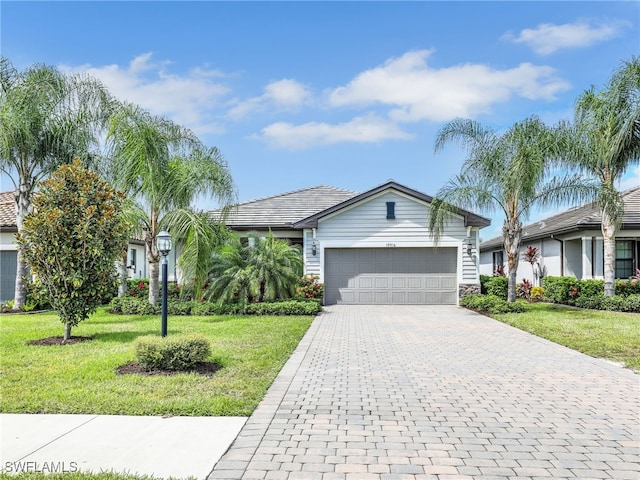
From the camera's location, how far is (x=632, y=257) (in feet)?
58.9

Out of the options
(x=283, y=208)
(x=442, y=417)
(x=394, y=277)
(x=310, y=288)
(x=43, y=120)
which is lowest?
(x=442, y=417)

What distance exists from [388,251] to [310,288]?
352cm

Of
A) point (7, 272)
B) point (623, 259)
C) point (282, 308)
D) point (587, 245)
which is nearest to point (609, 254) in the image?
point (587, 245)

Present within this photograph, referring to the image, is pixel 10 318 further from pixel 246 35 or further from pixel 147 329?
pixel 246 35

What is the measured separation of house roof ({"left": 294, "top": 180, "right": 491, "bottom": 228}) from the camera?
55.6 feet

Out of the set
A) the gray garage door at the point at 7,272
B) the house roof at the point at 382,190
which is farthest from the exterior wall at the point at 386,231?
the gray garage door at the point at 7,272

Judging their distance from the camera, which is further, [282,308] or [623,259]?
[623,259]

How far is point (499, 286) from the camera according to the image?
732 inches

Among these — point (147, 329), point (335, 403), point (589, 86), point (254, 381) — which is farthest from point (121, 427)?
point (589, 86)

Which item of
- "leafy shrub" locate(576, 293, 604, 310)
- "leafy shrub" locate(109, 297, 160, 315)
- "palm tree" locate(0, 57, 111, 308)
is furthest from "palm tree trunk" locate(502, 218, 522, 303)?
"palm tree" locate(0, 57, 111, 308)

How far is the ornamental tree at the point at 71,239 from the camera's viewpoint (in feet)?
28.5

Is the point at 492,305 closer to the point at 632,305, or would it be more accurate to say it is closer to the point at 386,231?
the point at 632,305

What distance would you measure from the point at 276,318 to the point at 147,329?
3878 mm

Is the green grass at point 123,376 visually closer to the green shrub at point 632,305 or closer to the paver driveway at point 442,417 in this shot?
the paver driveway at point 442,417
